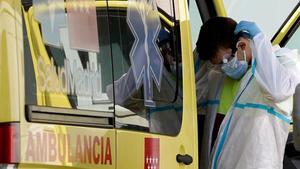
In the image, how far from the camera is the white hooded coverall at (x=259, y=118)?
4535 millimetres

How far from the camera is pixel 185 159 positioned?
4254 millimetres

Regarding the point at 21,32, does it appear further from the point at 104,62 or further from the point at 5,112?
the point at 104,62

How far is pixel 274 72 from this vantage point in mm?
4559

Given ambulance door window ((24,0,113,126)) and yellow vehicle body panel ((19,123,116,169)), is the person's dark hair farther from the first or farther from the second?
yellow vehicle body panel ((19,123,116,169))

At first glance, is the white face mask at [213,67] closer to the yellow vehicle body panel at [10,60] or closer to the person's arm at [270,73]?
the person's arm at [270,73]

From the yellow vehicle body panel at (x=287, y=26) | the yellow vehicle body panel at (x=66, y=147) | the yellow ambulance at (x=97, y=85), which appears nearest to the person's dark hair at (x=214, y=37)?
the yellow ambulance at (x=97, y=85)

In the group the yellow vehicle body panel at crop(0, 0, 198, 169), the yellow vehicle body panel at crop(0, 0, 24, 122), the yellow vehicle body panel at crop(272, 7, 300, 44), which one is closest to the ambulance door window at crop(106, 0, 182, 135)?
the yellow vehicle body panel at crop(0, 0, 198, 169)

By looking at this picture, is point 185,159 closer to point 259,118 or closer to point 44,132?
point 259,118

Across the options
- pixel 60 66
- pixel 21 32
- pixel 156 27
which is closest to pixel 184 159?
pixel 156 27

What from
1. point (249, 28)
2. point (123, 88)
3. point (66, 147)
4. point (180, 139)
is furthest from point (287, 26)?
point (66, 147)

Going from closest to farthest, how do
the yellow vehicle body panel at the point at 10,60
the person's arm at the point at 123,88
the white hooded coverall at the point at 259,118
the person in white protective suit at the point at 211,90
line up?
the yellow vehicle body panel at the point at 10,60
the person's arm at the point at 123,88
the white hooded coverall at the point at 259,118
the person in white protective suit at the point at 211,90

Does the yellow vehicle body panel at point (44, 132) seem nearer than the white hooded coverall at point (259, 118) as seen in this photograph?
Yes

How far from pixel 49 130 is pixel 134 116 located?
0.77 m

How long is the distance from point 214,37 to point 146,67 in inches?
37.4
